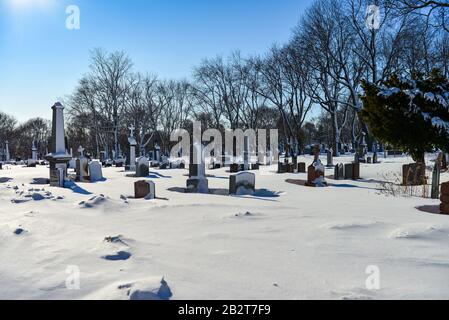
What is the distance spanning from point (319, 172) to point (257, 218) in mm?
8133

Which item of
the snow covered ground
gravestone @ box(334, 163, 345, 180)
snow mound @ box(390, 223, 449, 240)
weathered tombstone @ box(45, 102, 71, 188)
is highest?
weathered tombstone @ box(45, 102, 71, 188)

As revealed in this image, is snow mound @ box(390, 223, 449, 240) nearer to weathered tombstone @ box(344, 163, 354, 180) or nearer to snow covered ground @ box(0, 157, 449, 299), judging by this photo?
snow covered ground @ box(0, 157, 449, 299)

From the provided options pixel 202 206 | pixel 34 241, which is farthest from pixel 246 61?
pixel 34 241

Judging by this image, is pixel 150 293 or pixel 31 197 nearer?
pixel 150 293

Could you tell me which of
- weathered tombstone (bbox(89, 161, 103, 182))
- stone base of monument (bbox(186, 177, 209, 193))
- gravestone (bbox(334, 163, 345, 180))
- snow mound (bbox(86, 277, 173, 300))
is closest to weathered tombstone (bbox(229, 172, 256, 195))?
stone base of monument (bbox(186, 177, 209, 193))

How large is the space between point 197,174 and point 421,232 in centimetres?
897

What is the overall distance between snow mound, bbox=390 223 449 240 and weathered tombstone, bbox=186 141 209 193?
8299 mm

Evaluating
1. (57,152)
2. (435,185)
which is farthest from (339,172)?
(57,152)

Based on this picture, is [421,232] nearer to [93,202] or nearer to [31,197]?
[93,202]

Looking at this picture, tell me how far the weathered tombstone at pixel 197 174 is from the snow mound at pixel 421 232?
8299 mm

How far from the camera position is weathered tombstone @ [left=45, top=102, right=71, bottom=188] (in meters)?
13.8

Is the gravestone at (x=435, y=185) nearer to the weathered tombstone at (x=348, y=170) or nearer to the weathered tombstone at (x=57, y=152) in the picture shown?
the weathered tombstone at (x=348, y=170)

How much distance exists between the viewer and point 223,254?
159 inches
